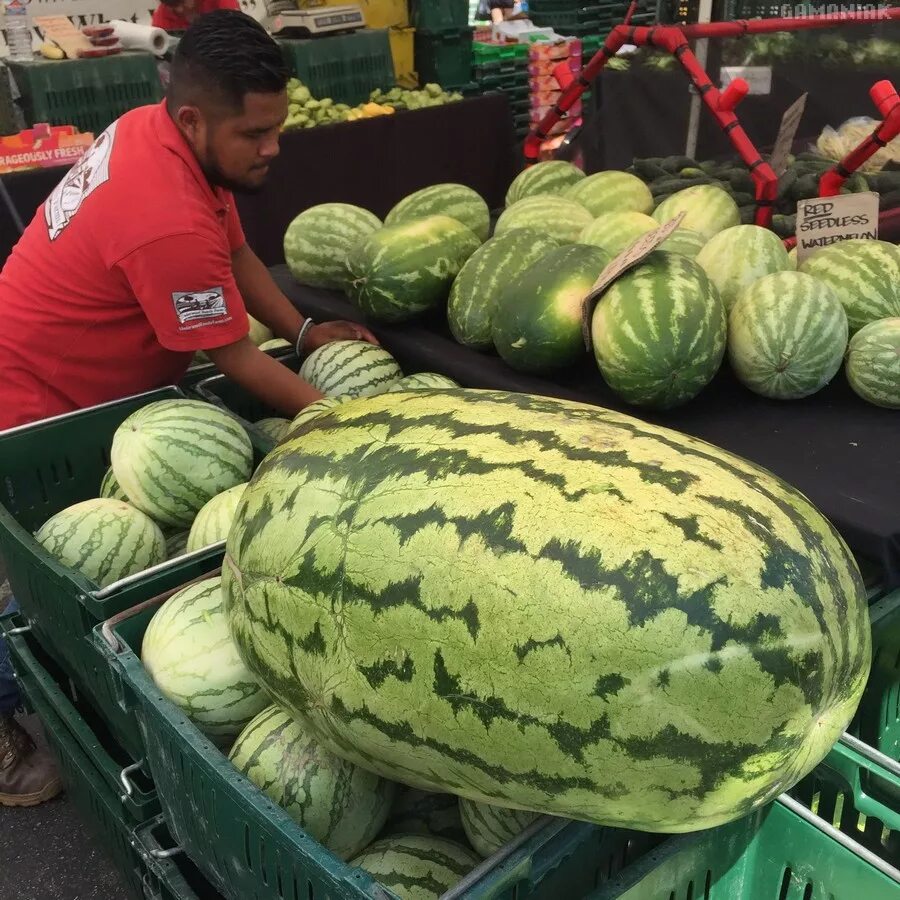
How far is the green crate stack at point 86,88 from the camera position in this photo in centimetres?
493

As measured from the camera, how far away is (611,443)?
1062mm

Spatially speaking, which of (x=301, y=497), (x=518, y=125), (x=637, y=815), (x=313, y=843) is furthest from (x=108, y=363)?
(x=518, y=125)

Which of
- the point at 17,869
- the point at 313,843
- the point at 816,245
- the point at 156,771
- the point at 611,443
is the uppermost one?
the point at 611,443

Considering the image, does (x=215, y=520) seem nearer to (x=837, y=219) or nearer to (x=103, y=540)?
(x=103, y=540)

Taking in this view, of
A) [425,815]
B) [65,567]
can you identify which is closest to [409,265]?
[65,567]

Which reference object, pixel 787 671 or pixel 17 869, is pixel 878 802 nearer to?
pixel 787 671

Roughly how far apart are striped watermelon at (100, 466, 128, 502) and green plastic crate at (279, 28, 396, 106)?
468 centimetres

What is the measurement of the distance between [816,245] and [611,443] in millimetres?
1649

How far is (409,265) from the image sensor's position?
239 centimetres

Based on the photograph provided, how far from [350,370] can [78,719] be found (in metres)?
1.09

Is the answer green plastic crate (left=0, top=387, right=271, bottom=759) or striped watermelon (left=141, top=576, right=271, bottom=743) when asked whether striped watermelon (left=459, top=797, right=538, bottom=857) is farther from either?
green plastic crate (left=0, top=387, right=271, bottom=759)

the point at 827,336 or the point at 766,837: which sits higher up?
the point at 827,336

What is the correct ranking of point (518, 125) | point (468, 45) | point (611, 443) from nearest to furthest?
point (611, 443) → point (468, 45) → point (518, 125)

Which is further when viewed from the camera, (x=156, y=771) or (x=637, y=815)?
(x=156, y=771)
